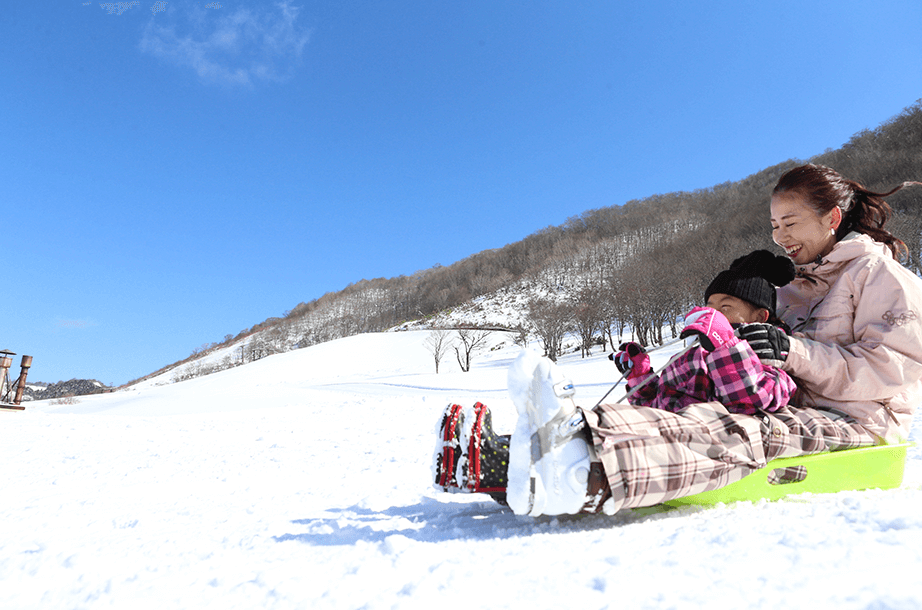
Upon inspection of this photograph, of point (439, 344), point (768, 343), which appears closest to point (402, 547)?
point (768, 343)

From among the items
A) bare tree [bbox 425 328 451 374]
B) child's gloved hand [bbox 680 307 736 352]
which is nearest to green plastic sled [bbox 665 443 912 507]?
child's gloved hand [bbox 680 307 736 352]

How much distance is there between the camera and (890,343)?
1.52 meters

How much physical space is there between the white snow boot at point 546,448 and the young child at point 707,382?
→ 13 cm

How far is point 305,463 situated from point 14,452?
2249 millimetres

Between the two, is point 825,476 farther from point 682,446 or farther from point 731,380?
point 682,446

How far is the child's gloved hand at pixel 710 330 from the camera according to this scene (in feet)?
4.59

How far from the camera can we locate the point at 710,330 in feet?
4.60

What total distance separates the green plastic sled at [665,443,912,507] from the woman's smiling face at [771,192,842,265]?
0.82 m

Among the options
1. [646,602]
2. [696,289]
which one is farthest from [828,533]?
[696,289]

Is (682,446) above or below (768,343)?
below

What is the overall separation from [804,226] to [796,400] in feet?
2.49

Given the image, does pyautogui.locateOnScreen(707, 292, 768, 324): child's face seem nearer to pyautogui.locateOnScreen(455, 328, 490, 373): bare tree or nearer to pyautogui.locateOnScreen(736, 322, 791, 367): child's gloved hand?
pyautogui.locateOnScreen(736, 322, 791, 367): child's gloved hand

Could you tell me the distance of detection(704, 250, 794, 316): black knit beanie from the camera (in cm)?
179

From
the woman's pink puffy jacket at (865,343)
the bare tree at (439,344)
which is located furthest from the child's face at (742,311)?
the bare tree at (439,344)
